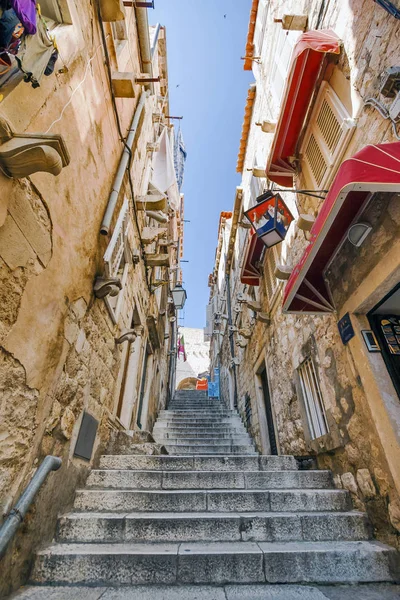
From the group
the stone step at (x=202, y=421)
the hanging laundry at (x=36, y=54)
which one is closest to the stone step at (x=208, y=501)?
the hanging laundry at (x=36, y=54)

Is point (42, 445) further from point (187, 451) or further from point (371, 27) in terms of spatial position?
point (371, 27)

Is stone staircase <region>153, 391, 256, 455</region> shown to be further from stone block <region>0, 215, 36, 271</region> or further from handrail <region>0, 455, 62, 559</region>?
stone block <region>0, 215, 36, 271</region>

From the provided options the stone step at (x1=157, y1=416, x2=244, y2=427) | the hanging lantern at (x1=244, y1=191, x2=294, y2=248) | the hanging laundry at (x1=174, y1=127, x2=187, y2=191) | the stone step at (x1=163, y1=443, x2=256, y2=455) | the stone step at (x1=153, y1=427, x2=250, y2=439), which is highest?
the hanging laundry at (x1=174, y1=127, x2=187, y2=191)

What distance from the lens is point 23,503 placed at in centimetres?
182

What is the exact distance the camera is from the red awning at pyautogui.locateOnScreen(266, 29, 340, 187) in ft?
10.7

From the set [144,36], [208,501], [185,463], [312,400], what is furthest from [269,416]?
[144,36]

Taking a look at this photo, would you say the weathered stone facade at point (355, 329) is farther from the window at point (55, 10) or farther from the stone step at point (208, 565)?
the window at point (55, 10)

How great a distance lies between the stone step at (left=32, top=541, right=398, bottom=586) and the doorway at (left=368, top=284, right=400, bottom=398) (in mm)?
1419

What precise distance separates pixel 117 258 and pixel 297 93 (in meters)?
3.38

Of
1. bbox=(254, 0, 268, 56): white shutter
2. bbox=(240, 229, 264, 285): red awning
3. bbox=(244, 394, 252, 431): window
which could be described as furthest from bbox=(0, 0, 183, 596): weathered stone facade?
bbox=(254, 0, 268, 56): white shutter

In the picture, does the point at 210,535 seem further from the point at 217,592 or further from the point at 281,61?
the point at 281,61

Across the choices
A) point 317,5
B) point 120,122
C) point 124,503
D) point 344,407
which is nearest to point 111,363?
point 124,503

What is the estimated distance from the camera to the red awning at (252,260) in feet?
21.4

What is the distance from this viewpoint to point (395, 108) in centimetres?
223
